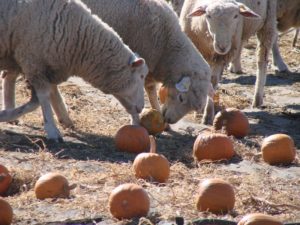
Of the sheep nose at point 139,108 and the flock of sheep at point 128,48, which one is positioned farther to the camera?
the sheep nose at point 139,108

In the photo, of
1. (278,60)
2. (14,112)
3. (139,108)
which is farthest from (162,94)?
(278,60)

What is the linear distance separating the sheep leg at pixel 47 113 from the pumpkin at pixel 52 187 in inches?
93.6

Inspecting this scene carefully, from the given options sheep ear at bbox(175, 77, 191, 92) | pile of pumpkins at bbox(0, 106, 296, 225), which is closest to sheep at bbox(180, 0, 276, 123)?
sheep ear at bbox(175, 77, 191, 92)

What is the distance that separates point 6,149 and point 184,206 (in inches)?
108

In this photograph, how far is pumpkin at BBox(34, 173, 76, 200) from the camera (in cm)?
643

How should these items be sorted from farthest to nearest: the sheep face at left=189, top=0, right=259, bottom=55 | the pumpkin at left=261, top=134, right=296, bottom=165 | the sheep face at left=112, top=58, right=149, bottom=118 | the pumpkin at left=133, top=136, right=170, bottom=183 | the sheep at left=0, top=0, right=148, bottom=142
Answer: the sheep face at left=189, top=0, right=259, bottom=55, the sheep face at left=112, top=58, right=149, bottom=118, the sheep at left=0, top=0, right=148, bottom=142, the pumpkin at left=261, top=134, right=296, bottom=165, the pumpkin at left=133, top=136, right=170, bottom=183

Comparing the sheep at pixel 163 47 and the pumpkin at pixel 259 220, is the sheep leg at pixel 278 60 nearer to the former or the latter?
the sheep at pixel 163 47

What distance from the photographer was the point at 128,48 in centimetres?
917

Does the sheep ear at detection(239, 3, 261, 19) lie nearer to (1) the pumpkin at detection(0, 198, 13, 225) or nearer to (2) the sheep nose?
(2) the sheep nose

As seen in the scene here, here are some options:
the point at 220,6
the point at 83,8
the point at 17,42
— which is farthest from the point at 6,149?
the point at 220,6

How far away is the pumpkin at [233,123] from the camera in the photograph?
30.8ft

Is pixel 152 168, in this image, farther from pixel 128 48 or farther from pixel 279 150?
pixel 128 48

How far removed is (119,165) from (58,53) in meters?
1.70

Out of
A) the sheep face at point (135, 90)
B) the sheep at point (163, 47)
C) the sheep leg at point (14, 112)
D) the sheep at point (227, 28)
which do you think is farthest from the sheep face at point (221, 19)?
the sheep leg at point (14, 112)
